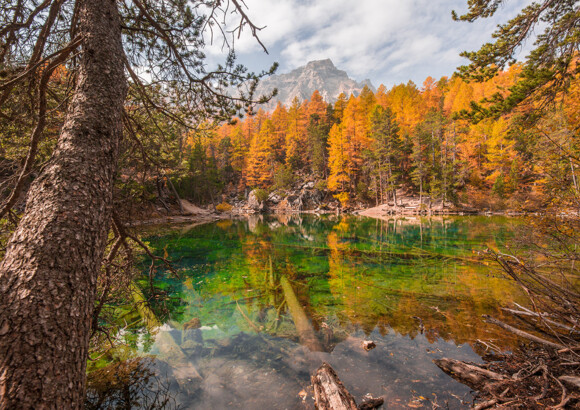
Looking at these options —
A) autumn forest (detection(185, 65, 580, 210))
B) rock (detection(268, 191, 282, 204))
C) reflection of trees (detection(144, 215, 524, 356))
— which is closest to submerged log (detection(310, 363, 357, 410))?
reflection of trees (detection(144, 215, 524, 356))

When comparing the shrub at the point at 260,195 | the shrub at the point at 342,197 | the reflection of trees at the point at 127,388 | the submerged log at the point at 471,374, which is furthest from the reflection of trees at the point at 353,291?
the shrub at the point at 260,195

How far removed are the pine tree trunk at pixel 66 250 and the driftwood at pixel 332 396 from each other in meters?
2.67

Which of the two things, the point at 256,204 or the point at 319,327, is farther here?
the point at 256,204

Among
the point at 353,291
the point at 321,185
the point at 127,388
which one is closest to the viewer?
the point at 127,388

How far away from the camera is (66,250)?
148cm

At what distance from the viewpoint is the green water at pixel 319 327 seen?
3.51 metres

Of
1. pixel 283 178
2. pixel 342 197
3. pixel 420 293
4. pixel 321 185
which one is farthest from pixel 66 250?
pixel 283 178

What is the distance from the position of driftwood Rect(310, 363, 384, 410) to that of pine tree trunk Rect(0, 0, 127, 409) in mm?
2668

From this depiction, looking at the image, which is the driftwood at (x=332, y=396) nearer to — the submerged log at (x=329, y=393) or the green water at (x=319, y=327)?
the submerged log at (x=329, y=393)

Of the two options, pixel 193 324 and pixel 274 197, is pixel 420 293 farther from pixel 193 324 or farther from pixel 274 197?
pixel 274 197

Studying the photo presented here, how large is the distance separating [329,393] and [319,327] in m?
2.16

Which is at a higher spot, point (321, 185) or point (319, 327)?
point (321, 185)

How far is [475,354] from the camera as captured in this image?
412 cm

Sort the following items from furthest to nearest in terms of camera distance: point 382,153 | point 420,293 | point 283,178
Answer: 1. point 283,178
2. point 382,153
3. point 420,293
